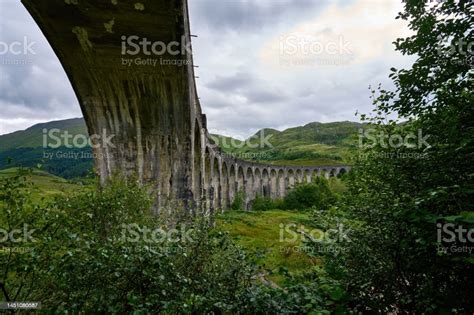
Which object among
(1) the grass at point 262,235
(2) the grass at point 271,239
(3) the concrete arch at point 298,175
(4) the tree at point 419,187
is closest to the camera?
(4) the tree at point 419,187

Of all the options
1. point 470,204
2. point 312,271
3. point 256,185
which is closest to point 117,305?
point 312,271

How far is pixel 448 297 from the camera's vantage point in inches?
115

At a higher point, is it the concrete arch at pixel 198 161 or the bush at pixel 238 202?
the concrete arch at pixel 198 161

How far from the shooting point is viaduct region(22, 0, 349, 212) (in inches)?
289

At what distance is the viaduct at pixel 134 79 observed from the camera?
7.35 metres

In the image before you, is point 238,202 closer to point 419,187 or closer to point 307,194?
point 307,194

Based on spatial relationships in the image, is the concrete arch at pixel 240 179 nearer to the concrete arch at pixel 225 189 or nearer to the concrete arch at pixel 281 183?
the concrete arch at pixel 225 189

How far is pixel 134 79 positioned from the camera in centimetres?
970

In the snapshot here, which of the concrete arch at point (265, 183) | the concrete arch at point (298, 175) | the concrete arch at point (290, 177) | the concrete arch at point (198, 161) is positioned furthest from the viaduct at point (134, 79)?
the concrete arch at point (298, 175)

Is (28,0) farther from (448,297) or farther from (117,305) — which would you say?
(448,297)

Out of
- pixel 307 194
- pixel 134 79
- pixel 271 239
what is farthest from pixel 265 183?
pixel 134 79

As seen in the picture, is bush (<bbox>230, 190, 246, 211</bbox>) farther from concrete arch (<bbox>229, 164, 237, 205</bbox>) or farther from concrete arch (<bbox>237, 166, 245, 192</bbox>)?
concrete arch (<bbox>237, 166, 245, 192</bbox>)

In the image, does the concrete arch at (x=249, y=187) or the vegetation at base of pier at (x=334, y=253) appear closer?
the vegetation at base of pier at (x=334, y=253)

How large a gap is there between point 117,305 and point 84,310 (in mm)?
444
